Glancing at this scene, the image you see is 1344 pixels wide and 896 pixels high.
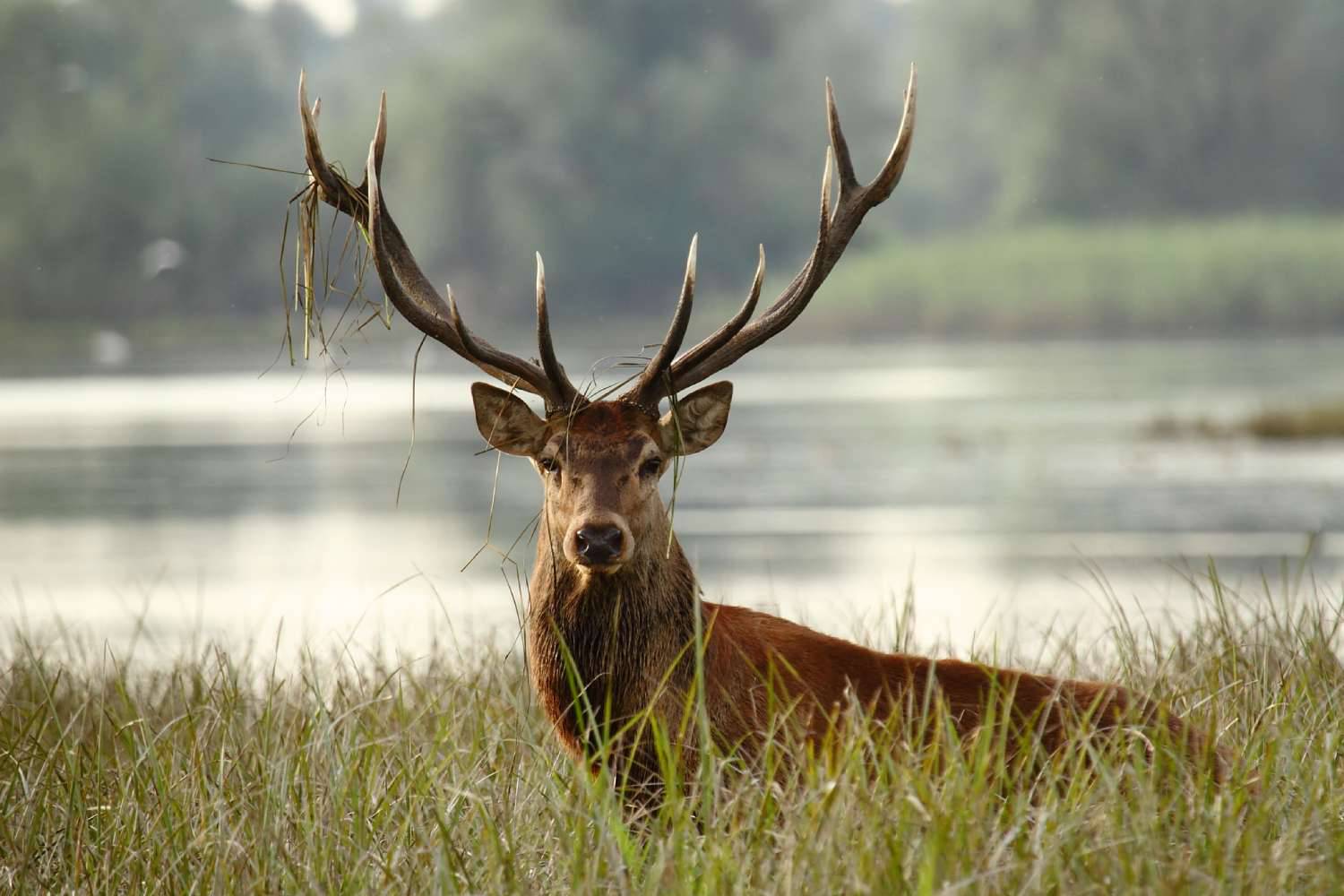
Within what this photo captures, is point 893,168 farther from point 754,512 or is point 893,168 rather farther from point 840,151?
point 754,512

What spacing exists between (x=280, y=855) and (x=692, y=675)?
1100 mm

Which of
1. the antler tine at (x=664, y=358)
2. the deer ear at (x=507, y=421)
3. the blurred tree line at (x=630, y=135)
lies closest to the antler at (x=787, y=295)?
the antler tine at (x=664, y=358)

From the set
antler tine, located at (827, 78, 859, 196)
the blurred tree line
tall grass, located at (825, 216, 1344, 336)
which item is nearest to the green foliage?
the blurred tree line

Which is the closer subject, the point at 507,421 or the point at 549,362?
the point at 549,362

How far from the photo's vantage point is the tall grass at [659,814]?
384 cm

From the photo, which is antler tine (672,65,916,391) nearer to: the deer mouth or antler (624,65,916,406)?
antler (624,65,916,406)

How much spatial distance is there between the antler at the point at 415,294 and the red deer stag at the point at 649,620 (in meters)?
0.01

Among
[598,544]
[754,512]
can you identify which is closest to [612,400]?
[598,544]

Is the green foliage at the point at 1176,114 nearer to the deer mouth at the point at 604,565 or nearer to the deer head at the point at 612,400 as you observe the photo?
the deer head at the point at 612,400

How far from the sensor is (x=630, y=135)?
65438 millimetres

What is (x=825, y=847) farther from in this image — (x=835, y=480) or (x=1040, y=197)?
(x=1040, y=197)

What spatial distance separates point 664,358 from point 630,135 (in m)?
61.5

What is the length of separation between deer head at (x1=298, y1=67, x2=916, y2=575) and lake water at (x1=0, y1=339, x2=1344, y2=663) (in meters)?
0.25

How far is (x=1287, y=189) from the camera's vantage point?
6912 cm
